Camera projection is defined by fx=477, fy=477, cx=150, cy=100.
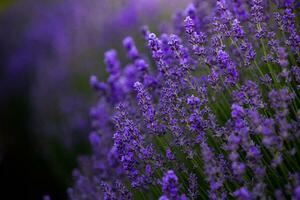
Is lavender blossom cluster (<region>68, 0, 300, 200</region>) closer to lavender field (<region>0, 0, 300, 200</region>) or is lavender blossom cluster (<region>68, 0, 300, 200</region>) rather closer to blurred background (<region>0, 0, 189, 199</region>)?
lavender field (<region>0, 0, 300, 200</region>)

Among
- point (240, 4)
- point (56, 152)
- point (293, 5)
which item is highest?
point (56, 152)

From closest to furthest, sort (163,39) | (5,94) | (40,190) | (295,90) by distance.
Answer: (295,90) < (163,39) < (40,190) < (5,94)

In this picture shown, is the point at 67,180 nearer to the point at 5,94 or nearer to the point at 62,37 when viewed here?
the point at 62,37

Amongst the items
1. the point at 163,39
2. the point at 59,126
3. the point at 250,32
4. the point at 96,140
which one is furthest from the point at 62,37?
the point at 250,32

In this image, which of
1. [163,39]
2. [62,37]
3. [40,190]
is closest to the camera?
[163,39]

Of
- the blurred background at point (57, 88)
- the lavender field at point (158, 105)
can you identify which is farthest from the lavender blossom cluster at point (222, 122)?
the blurred background at point (57, 88)

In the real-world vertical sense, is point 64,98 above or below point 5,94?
below

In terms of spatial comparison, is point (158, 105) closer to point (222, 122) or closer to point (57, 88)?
point (222, 122)

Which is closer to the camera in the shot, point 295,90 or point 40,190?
point 295,90
